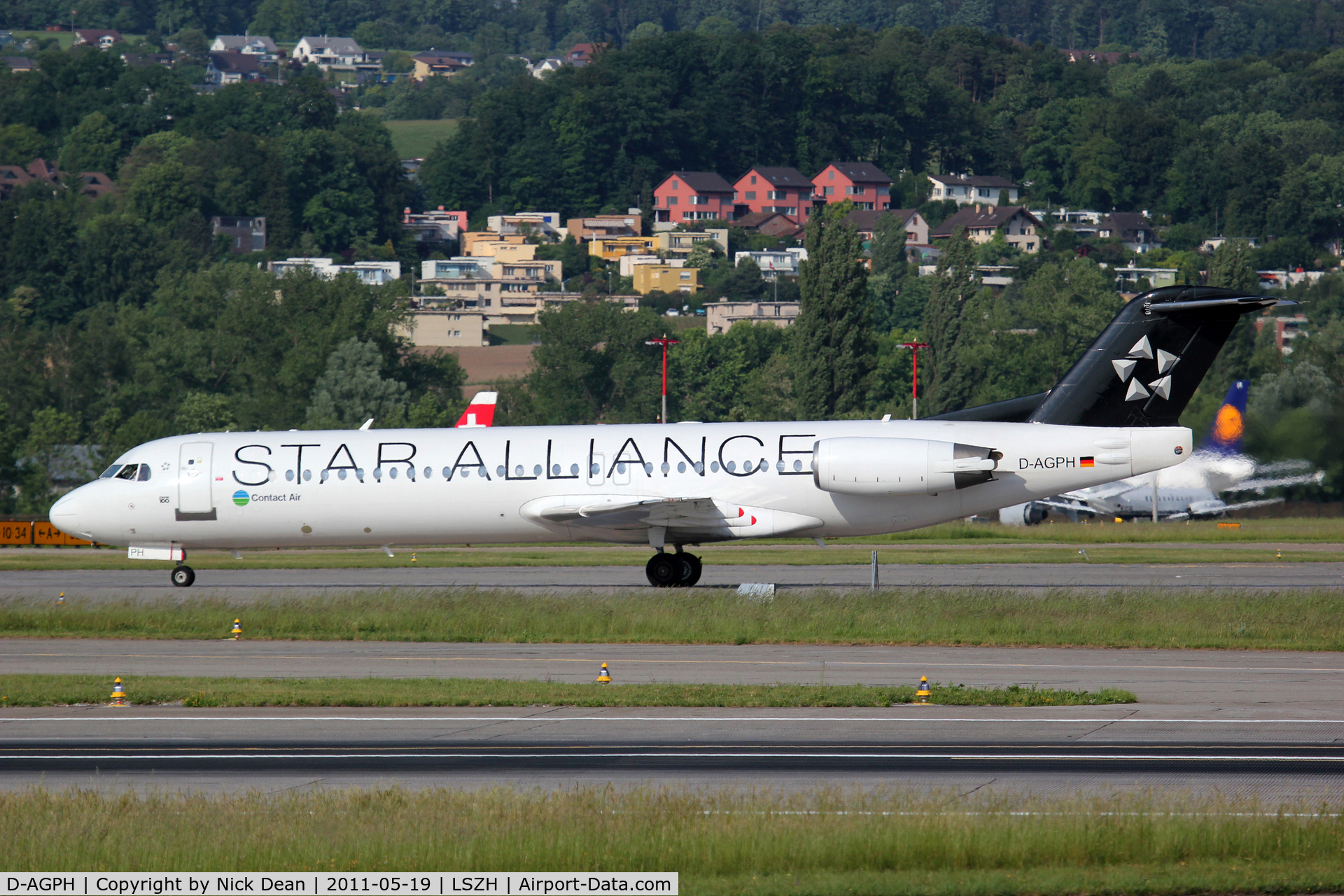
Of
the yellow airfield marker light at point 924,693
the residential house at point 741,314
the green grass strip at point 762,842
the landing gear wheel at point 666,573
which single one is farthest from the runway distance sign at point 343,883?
the residential house at point 741,314

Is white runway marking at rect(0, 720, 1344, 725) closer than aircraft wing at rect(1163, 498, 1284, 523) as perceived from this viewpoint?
Yes

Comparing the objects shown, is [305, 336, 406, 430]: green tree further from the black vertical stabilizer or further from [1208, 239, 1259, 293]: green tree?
the black vertical stabilizer

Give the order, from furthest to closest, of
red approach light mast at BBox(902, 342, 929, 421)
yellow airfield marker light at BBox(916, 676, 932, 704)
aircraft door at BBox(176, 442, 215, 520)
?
red approach light mast at BBox(902, 342, 929, 421) < aircraft door at BBox(176, 442, 215, 520) < yellow airfield marker light at BBox(916, 676, 932, 704)

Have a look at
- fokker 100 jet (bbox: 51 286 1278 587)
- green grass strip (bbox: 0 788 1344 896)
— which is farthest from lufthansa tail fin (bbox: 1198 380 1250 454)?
green grass strip (bbox: 0 788 1344 896)

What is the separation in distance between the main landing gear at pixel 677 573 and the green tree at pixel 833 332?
181ft

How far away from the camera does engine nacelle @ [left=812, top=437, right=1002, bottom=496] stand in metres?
29.3

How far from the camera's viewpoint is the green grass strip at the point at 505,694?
1839cm

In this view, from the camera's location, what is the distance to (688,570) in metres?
31.1

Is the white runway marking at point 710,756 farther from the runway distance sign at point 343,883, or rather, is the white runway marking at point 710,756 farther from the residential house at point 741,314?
the residential house at point 741,314

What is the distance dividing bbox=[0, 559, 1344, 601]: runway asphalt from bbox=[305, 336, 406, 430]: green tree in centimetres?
4632

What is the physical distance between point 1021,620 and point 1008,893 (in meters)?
14.0

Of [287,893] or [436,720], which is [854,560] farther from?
[287,893]

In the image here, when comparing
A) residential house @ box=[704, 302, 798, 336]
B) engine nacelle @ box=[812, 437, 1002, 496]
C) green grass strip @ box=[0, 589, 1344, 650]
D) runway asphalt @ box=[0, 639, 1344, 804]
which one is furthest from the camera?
residential house @ box=[704, 302, 798, 336]

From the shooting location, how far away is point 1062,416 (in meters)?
30.2
